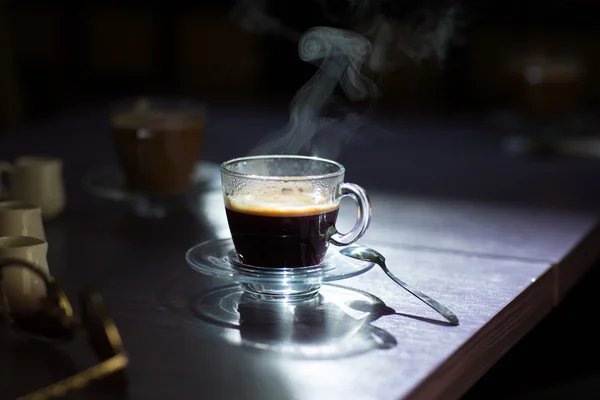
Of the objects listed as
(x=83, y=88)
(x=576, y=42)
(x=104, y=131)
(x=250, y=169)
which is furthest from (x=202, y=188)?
(x=83, y=88)

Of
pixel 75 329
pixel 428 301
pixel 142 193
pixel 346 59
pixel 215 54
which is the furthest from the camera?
pixel 215 54

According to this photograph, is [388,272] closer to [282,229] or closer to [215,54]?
[282,229]

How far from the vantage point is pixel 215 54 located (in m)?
3.96

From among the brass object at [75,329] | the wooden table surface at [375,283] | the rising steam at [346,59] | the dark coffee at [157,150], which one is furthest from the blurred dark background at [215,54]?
the brass object at [75,329]

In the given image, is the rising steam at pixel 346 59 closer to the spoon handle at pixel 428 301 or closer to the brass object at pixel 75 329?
the spoon handle at pixel 428 301

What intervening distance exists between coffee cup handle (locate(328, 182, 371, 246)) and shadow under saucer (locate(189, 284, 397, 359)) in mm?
53

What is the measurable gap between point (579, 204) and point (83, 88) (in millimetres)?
3310

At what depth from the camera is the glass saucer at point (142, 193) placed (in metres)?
1.35

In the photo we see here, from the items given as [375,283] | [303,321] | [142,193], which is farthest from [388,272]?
[142,193]

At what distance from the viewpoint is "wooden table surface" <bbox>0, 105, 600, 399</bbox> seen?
2.36 ft

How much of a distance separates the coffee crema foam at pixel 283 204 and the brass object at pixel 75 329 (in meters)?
0.23

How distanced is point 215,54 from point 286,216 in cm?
312

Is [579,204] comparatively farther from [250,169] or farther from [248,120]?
[248,120]

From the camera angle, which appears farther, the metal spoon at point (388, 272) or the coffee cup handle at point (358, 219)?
the coffee cup handle at point (358, 219)
